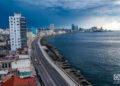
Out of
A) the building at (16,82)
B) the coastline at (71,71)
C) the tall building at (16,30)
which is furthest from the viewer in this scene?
the tall building at (16,30)

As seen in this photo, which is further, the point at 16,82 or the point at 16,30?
the point at 16,30

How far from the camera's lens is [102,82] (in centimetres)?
2978

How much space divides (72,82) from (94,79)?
8903 millimetres

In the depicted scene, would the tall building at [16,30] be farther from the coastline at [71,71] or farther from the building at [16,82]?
the building at [16,82]

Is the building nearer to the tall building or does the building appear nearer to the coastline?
the coastline

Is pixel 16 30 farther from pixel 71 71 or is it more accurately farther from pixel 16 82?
pixel 16 82

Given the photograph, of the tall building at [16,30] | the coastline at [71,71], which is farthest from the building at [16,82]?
the tall building at [16,30]

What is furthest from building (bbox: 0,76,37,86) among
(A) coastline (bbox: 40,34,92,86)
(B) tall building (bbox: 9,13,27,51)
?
(B) tall building (bbox: 9,13,27,51)

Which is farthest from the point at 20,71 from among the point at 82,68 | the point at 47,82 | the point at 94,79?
the point at 82,68

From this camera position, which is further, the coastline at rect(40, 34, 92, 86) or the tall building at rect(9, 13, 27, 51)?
the tall building at rect(9, 13, 27, 51)

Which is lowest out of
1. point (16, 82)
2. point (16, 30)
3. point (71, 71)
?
point (71, 71)

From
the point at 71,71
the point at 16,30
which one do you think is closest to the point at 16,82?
the point at 71,71

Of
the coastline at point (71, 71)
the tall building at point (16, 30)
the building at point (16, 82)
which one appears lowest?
the coastline at point (71, 71)

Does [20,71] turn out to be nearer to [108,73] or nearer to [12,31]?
[108,73]
